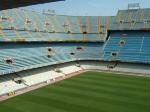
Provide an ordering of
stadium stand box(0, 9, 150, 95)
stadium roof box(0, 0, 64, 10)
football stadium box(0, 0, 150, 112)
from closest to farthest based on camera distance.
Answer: stadium roof box(0, 0, 64, 10)
football stadium box(0, 0, 150, 112)
stadium stand box(0, 9, 150, 95)

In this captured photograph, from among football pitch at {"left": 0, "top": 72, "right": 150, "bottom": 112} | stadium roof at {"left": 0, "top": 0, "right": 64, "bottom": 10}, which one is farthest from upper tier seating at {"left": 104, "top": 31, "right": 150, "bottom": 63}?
stadium roof at {"left": 0, "top": 0, "right": 64, "bottom": 10}

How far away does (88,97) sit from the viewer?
27656 mm

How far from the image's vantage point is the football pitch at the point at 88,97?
24.1 metres

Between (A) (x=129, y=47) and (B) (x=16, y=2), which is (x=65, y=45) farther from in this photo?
(B) (x=16, y=2)

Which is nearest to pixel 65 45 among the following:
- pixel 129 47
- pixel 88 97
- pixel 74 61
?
pixel 74 61

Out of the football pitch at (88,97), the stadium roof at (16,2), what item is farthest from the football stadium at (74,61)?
the stadium roof at (16,2)

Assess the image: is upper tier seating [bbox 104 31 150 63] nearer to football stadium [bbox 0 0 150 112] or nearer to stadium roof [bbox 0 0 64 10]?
football stadium [bbox 0 0 150 112]

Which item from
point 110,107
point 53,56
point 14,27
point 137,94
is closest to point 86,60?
point 53,56

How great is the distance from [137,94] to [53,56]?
68.5 feet

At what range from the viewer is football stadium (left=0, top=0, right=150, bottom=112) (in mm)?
26528

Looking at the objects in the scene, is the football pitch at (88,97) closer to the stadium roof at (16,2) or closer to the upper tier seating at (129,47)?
the upper tier seating at (129,47)

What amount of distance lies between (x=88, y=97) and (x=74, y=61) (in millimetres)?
21832

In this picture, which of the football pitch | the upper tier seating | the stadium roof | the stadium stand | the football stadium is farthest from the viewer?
the upper tier seating

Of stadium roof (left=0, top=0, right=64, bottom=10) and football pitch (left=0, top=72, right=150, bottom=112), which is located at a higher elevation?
stadium roof (left=0, top=0, right=64, bottom=10)
